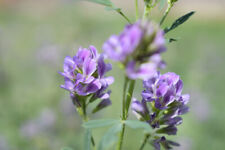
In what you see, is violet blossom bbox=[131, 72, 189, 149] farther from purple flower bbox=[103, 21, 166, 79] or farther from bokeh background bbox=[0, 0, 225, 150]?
bokeh background bbox=[0, 0, 225, 150]

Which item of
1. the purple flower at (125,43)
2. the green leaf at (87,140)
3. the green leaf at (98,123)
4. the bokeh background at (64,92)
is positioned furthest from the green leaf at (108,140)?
the bokeh background at (64,92)

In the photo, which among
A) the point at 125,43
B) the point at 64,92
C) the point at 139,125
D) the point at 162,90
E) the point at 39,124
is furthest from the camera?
the point at 64,92

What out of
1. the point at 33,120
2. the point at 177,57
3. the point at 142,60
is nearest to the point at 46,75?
the point at 33,120

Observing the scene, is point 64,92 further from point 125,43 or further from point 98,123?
point 125,43

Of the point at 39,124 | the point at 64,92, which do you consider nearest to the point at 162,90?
the point at 39,124

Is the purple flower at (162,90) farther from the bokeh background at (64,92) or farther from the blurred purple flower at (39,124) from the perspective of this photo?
the blurred purple flower at (39,124)

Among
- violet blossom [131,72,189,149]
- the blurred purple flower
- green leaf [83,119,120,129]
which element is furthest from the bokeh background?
green leaf [83,119,120,129]
